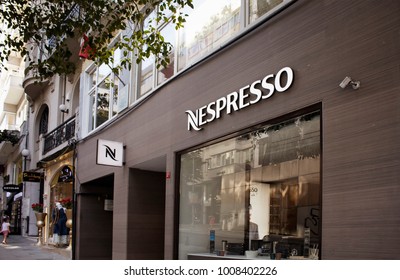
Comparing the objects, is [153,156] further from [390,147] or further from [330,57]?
[390,147]

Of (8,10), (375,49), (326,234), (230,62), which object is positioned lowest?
(326,234)

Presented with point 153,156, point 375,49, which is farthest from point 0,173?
point 375,49

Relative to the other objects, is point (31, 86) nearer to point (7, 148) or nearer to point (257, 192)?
point (7, 148)

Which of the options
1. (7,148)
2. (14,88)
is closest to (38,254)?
(14,88)

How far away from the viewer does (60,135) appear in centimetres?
1967

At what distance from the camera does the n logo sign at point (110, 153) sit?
12.0m

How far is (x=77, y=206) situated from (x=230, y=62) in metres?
9.43

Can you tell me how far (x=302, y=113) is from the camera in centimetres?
679

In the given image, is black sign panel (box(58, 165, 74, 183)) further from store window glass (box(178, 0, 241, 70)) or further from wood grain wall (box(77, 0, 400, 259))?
wood grain wall (box(77, 0, 400, 259))

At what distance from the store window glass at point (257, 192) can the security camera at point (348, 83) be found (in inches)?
31.1

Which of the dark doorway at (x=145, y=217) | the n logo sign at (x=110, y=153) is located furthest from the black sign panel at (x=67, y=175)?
the dark doorway at (x=145, y=217)

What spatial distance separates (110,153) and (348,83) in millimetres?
7537

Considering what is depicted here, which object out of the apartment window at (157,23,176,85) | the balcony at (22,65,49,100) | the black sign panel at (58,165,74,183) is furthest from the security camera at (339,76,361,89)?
the balcony at (22,65,49,100)

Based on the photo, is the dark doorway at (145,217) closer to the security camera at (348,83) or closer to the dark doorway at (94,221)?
the dark doorway at (94,221)
